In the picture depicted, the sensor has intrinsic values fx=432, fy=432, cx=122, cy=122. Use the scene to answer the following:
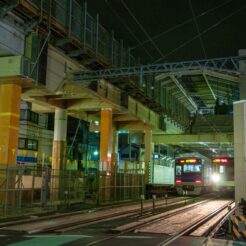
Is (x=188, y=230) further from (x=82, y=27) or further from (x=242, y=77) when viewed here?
(x=82, y=27)

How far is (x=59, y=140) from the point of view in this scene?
31156 mm

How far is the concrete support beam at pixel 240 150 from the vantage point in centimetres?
1822

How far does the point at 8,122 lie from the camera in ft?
69.4

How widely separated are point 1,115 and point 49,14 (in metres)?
5.45

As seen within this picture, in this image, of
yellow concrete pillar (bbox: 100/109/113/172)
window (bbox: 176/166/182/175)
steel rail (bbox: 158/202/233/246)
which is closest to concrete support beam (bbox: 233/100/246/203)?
steel rail (bbox: 158/202/233/246)

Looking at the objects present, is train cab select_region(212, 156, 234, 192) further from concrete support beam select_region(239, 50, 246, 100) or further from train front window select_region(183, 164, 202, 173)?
concrete support beam select_region(239, 50, 246, 100)

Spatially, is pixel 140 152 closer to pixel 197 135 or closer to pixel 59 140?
pixel 197 135

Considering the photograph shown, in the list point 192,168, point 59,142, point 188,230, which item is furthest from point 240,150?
point 192,168

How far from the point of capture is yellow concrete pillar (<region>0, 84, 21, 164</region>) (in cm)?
2097

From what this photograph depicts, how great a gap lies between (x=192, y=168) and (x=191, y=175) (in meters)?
0.67

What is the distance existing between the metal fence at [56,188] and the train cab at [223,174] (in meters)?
10.5

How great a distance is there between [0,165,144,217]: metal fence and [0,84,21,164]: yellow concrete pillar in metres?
1.14

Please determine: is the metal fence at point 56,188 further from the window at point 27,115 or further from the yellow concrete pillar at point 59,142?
the window at point 27,115

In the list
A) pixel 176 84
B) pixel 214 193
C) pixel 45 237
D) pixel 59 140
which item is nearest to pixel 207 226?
pixel 45 237
